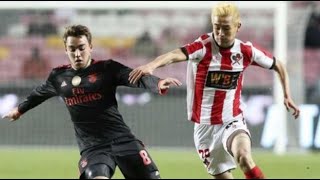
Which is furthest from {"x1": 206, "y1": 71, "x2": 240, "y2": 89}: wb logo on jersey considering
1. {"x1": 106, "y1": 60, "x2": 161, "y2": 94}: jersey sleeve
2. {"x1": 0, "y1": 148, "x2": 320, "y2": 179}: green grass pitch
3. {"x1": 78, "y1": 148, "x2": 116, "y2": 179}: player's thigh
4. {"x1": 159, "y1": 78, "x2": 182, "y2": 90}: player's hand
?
{"x1": 0, "y1": 148, "x2": 320, "y2": 179}: green grass pitch

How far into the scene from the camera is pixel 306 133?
44.9 ft

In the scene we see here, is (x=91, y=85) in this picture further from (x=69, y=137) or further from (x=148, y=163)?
(x=69, y=137)

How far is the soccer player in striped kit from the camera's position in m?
7.22

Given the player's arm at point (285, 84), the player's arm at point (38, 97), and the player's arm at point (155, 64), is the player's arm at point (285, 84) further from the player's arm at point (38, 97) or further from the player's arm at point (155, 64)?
the player's arm at point (38, 97)

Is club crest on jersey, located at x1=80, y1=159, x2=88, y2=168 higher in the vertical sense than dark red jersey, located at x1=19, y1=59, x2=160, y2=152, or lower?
lower

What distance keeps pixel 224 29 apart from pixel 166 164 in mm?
5198

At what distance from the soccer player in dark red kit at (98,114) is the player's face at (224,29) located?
86 centimetres

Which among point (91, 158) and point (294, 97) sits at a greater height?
point (91, 158)

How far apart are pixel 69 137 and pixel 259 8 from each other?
138 inches

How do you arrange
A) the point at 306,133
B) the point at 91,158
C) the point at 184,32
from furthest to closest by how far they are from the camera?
1. the point at 184,32
2. the point at 306,133
3. the point at 91,158

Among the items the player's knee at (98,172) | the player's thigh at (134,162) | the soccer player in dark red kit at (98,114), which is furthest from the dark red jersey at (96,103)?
the player's knee at (98,172)

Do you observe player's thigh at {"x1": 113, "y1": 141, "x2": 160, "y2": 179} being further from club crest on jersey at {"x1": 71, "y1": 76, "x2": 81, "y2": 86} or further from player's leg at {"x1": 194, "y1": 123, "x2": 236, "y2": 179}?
player's leg at {"x1": 194, "y1": 123, "x2": 236, "y2": 179}

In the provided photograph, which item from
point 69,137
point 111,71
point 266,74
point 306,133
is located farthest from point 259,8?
point 111,71

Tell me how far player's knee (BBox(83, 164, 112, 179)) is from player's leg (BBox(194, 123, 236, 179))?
1.35 m
